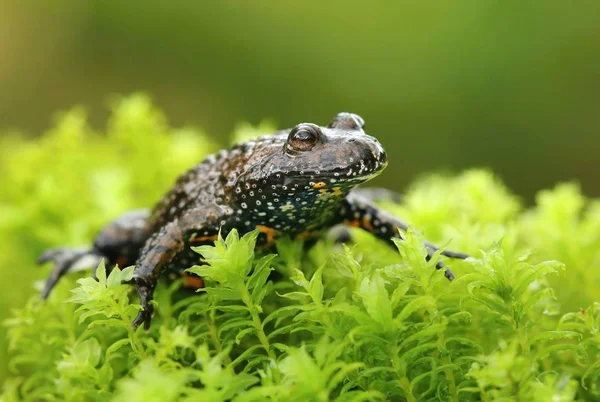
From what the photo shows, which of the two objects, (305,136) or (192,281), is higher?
(305,136)

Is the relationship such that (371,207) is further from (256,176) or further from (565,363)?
(565,363)

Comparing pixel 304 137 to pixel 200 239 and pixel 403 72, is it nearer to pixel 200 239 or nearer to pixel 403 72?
pixel 200 239

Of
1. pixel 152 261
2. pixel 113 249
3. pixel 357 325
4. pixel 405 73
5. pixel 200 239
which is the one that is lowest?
pixel 357 325

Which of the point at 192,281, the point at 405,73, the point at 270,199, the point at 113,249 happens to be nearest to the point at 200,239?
the point at 192,281

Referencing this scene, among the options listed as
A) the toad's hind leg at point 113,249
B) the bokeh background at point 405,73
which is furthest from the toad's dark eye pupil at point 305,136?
the bokeh background at point 405,73

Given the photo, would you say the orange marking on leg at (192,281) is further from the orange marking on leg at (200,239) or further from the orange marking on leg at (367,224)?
the orange marking on leg at (367,224)

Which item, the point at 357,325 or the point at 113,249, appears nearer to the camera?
the point at 357,325

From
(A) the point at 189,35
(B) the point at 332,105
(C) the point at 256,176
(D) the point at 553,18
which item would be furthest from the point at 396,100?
(C) the point at 256,176
